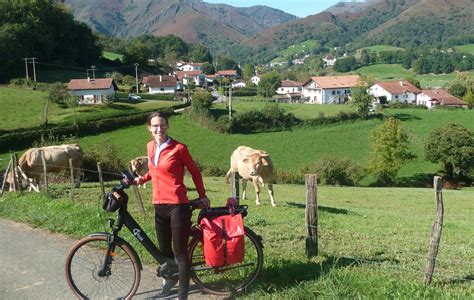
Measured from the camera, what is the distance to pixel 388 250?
920cm

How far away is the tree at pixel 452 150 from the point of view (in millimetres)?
49156

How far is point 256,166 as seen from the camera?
1554cm

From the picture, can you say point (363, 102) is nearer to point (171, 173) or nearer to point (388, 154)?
point (388, 154)

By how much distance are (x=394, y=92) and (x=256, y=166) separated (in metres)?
106

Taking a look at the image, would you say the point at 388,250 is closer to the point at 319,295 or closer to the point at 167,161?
the point at 319,295

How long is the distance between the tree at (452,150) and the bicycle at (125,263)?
4798 cm

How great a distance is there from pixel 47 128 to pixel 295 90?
10349 centimetres

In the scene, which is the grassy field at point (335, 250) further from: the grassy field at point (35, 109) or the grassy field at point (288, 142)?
the grassy field at point (35, 109)

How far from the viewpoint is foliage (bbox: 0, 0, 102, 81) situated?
84000 mm

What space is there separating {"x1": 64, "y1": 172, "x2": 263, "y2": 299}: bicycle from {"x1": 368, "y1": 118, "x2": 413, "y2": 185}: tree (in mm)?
44398

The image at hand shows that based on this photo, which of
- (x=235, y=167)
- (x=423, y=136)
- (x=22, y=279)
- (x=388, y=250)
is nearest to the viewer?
(x=22, y=279)

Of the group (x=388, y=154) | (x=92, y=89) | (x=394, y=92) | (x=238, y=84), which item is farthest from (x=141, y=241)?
(x=238, y=84)

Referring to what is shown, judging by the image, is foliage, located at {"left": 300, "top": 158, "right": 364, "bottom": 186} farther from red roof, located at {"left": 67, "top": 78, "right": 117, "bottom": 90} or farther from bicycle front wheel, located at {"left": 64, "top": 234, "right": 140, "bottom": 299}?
red roof, located at {"left": 67, "top": 78, "right": 117, "bottom": 90}

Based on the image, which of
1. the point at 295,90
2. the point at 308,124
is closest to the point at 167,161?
the point at 308,124
